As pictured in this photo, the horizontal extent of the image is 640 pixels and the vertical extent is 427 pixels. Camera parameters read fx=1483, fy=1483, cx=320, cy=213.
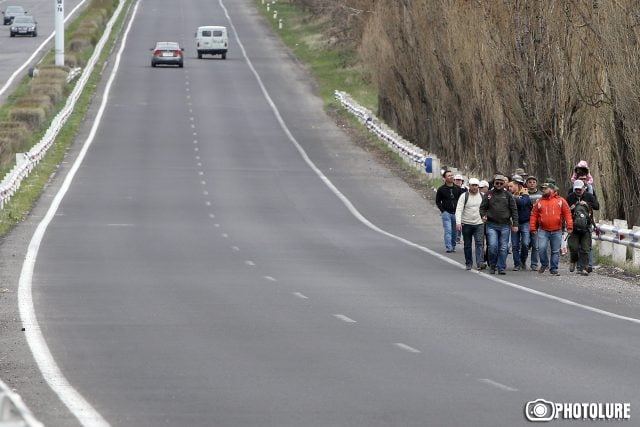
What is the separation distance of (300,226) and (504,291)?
36.0ft

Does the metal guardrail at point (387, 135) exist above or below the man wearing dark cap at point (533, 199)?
below

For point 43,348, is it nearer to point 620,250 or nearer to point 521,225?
point 521,225

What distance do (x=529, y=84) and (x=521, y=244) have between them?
754cm

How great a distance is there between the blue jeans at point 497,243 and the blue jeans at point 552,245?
57 cm

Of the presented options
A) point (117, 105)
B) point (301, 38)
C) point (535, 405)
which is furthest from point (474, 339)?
point (301, 38)

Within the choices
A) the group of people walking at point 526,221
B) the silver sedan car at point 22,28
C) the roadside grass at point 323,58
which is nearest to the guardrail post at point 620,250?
the group of people walking at point 526,221

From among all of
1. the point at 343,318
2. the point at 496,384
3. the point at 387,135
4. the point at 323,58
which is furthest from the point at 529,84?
the point at 323,58

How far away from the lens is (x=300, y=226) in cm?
3173

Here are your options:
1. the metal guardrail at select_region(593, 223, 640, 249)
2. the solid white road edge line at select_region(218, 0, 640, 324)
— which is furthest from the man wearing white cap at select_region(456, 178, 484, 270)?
the metal guardrail at select_region(593, 223, 640, 249)

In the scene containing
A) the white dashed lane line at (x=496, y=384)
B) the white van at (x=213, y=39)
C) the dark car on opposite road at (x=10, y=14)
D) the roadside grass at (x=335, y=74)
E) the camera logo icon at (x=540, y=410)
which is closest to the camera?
the camera logo icon at (x=540, y=410)

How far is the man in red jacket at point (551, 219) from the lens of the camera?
77.3 feet

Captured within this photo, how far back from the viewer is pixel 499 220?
23.9m

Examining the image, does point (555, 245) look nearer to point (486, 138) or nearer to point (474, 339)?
point (474, 339)

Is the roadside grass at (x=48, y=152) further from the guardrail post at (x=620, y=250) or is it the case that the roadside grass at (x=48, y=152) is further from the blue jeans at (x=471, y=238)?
the guardrail post at (x=620, y=250)
